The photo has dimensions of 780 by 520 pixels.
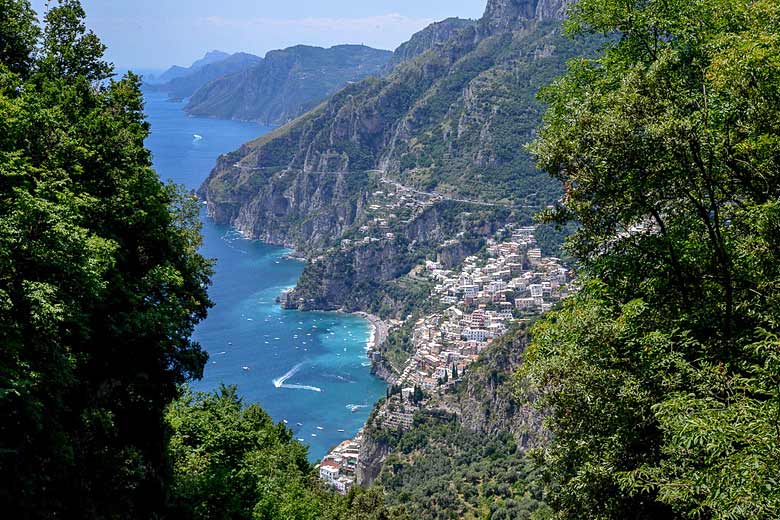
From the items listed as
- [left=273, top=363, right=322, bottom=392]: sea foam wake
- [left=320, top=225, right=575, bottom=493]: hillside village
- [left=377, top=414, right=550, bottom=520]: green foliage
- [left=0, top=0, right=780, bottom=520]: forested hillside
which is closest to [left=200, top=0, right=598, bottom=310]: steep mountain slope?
[left=320, top=225, right=575, bottom=493]: hillside village

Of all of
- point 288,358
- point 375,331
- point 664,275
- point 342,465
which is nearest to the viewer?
point 664,275

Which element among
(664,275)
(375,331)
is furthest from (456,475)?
(375,331)

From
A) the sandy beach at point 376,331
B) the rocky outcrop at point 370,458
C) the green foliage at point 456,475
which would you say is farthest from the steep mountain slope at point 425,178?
the green foliage at point 456,475

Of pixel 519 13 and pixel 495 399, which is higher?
pixel 519 13

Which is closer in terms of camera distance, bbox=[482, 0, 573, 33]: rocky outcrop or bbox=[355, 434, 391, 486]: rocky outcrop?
bbox=[355, 434, 391, 486]: rocky outcrop

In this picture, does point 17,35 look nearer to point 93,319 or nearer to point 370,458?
point 93,319

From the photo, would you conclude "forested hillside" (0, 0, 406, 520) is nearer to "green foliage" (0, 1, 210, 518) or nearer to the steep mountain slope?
"green foliage" (0, 1, 210, 518)

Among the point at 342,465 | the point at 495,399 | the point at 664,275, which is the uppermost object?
the point at 664,275
